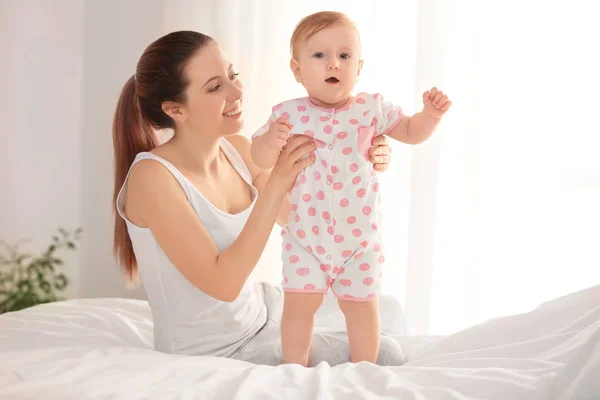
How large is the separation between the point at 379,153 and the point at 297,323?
1.52 feet

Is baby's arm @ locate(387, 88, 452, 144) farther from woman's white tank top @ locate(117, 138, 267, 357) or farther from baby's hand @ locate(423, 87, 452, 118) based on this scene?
woman's white tank top @ locate(117, 138, 267, 357)

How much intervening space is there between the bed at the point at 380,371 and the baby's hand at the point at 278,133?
53 centimetres

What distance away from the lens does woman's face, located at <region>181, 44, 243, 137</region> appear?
1.93 m

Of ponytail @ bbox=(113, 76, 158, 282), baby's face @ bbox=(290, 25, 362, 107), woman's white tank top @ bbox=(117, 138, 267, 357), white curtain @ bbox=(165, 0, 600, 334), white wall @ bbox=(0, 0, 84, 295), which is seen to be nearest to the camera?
baby's face @ bbox=(290, 25, 362, 107)

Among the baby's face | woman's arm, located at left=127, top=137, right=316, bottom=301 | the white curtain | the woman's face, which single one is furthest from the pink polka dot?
the white curtain

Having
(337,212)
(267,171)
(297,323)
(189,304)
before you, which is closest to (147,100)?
(267,171)

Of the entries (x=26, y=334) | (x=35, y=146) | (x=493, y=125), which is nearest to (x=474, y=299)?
(x=493, y=125)

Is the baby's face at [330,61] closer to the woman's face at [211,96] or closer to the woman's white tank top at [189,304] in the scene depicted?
the woman's face at [211,96]

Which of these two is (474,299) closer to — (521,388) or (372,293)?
(372,293)

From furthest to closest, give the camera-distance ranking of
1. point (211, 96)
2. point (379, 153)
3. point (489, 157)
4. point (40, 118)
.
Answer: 1. point (40, 118)
2. point (489, 157)
3. point (211, 96)
4. point (379, 153)

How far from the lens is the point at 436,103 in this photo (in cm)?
161

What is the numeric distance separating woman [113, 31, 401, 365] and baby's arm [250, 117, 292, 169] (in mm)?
31

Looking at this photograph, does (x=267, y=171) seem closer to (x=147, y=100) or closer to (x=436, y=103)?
(x=147, y=100)

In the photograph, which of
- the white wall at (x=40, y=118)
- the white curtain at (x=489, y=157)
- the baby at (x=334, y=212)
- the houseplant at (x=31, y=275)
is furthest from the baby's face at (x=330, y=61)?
the houseplant at (x=31, y=275)
